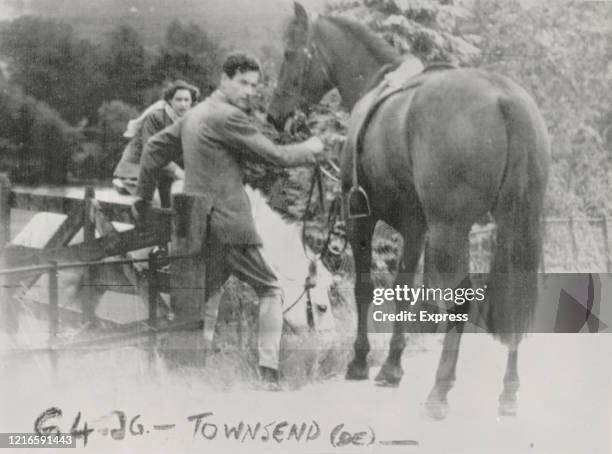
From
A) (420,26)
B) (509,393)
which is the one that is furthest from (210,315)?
(420,26)

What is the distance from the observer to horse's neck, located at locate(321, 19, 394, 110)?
411cm

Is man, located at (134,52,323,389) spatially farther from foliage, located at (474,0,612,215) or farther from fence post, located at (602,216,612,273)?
fence post, located at (602,216,612,273)

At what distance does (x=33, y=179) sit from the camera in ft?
13.2

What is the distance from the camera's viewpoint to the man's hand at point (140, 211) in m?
3.99

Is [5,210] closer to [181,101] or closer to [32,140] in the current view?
[32,140]

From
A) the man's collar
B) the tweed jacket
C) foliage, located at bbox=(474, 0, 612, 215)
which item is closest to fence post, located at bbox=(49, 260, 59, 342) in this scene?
the tweed jacket

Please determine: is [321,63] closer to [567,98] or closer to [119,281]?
[567,98]

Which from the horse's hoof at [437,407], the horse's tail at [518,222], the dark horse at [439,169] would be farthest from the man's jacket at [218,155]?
the horse's hoof at [437,407]

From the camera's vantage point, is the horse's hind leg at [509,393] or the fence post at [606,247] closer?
the horse's hind leg at [509,393]

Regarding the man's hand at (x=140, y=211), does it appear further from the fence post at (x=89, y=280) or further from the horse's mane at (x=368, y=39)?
the horse's mane at (x=368, y=39)

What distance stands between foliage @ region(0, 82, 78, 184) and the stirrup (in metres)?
1.61

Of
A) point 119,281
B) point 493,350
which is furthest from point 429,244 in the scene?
point 119,281

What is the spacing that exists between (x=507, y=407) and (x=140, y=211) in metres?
2.41

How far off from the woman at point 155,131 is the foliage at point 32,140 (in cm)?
32
